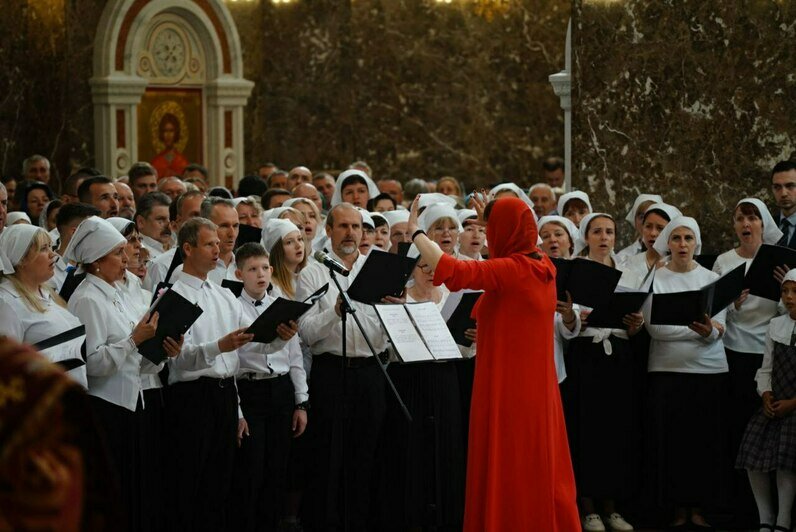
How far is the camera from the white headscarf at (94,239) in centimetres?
583

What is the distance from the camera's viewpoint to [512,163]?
55.6ft

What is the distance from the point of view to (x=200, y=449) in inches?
243

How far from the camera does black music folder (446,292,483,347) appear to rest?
6.68m

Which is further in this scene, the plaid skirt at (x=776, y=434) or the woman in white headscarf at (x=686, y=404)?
the woman in white headscarf at (x=686, y=404)

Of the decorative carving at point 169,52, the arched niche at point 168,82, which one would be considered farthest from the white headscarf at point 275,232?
the decorative carving at point 169,52

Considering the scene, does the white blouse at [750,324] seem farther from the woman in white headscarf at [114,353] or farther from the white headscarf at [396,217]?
the woman in white headscarf at [114,353]

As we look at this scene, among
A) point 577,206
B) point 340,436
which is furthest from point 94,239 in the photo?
point 577,206

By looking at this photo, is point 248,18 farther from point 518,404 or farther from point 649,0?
point 518,404

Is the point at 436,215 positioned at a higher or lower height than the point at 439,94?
lower

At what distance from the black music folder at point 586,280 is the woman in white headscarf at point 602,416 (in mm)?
585

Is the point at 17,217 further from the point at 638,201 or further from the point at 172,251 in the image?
the point at 638,201

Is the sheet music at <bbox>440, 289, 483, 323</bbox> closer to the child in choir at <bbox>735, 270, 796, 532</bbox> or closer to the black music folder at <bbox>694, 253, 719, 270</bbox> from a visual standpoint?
the child in choir at <bbox>735, 270, 796, 532</bbox>

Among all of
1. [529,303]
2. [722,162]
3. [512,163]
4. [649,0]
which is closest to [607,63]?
[649,0]

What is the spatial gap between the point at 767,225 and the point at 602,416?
5.04 ft
